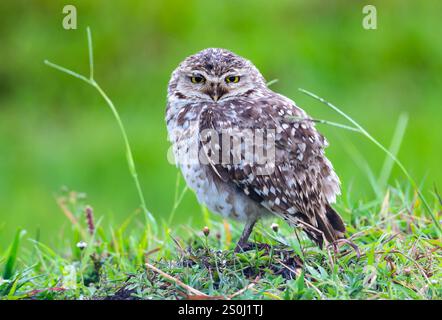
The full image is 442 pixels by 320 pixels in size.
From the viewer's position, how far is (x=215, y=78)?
557cm

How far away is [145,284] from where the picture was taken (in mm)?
4672

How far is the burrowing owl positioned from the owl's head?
0.60ft

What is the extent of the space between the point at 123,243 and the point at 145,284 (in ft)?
3.51

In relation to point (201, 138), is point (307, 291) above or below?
below

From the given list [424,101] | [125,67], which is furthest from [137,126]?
[424,101]

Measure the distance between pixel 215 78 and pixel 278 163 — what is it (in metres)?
0.74

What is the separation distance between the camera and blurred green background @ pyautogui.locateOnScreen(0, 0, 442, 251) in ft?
32.0

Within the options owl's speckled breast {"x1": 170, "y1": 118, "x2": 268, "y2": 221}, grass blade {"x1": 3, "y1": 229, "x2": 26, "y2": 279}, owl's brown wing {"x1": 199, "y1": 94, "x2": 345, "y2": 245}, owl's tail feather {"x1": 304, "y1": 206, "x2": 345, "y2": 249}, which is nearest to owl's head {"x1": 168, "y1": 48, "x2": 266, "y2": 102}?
owl's brown wing {"x1": 199, "y1": 94, "x2": 345, "y2": 245}

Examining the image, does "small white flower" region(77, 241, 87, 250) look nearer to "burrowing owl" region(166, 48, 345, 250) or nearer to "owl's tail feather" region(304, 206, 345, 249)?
"burrowing owl" region(166, 48, 345, 250)

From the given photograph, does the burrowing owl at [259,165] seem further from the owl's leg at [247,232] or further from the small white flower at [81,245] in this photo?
the small white flower at [81,245]

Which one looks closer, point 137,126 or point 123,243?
point 123,243

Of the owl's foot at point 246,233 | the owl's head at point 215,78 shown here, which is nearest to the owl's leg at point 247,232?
the owl's foot at point 246,233
